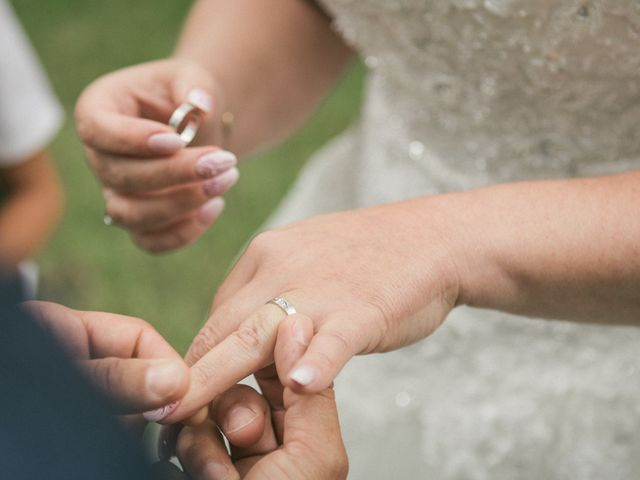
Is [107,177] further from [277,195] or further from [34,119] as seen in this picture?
[277,195]

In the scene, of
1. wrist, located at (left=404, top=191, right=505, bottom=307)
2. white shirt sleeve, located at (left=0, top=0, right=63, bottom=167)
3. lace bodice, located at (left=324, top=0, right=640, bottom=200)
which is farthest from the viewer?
white shirt sleeve, located at (left=0, top=0, right=63, bottom=167)

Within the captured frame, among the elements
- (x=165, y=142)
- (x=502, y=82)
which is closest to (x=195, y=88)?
(x=165, y=142)

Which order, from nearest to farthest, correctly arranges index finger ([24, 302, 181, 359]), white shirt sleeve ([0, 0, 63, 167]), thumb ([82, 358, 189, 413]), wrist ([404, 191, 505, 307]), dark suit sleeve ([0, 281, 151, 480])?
dark suit sleeve ([0, 281, 151, 480]), thumb ([82, 358, 189, 413]), index finger ([24, 302, 181, 359]), wrist ([404, 191, 505, 307]), white shirt sleeve ([0, 0, 63, 167])

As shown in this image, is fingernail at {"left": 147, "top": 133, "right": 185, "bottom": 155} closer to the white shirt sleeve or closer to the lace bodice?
the lace bodice

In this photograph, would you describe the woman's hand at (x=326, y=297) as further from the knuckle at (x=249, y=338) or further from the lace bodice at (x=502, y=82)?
the lace bodice at (x=502, y=82)

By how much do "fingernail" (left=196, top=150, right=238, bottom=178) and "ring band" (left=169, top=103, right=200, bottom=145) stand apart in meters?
0.05

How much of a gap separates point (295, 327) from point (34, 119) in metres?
1.49

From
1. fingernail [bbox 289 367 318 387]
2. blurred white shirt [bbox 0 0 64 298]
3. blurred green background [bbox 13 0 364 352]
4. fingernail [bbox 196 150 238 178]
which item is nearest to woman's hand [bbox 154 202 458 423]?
fingernail [bbox 289 367 318 387]

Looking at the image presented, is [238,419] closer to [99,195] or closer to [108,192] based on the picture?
[108,192]

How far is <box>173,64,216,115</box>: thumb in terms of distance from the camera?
1.12 m

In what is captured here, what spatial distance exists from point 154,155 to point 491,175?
0.50m

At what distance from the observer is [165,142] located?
1044mm

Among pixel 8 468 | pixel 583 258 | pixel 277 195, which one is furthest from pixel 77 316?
pixel 277 195

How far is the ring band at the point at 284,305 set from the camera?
2.66ft
